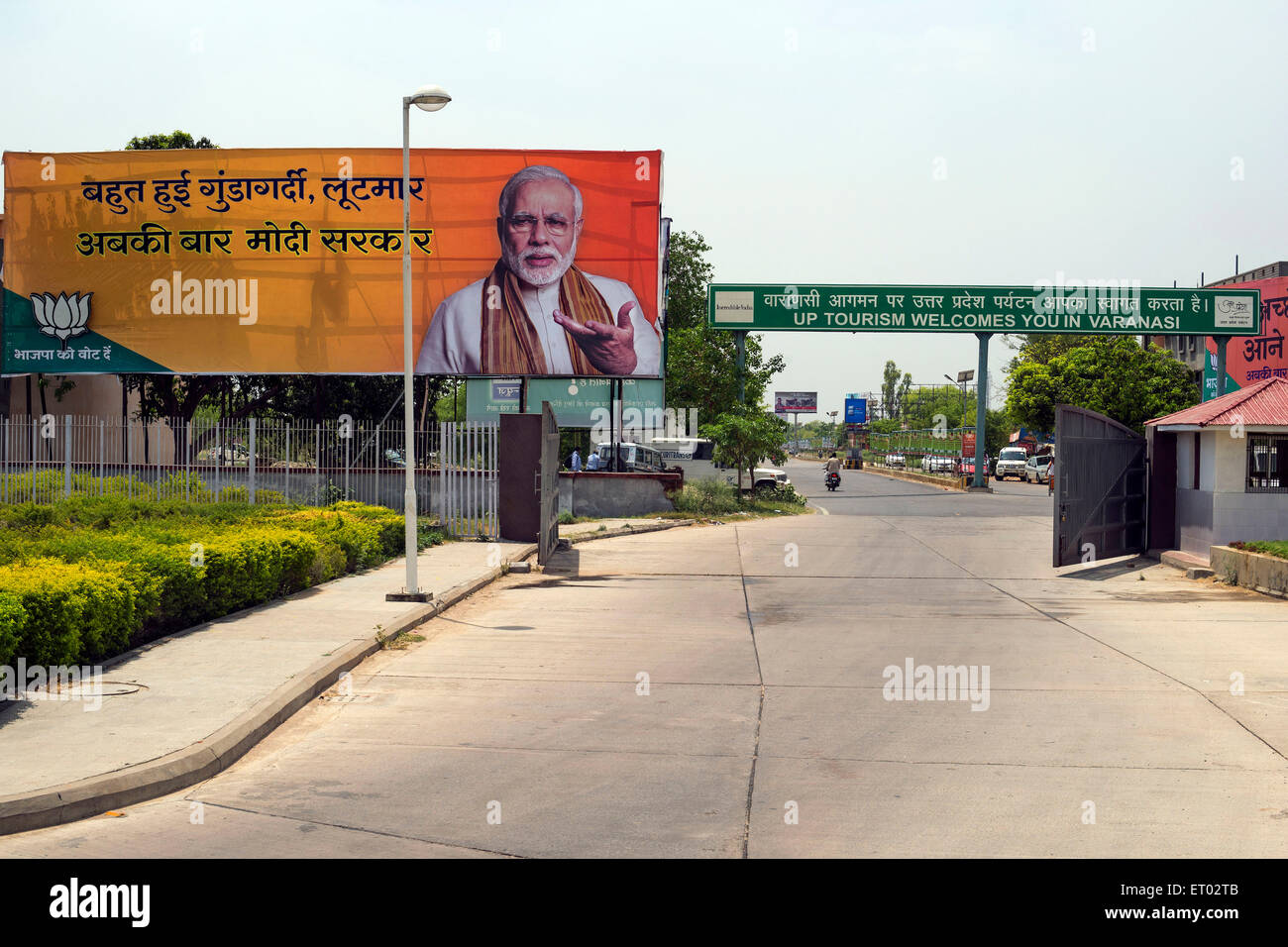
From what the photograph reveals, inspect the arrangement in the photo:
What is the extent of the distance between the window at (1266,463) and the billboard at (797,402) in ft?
499

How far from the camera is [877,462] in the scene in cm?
9419

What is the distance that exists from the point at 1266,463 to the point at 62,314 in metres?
28.5

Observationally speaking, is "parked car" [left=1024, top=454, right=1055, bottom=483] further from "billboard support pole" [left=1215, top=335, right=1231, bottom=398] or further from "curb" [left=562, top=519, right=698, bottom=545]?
"curb" [left=562, top=519, right=698, bottom=545]

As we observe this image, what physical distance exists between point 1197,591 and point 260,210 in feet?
79.0

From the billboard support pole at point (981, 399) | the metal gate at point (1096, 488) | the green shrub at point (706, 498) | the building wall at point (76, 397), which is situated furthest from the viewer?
the billboard support pole at point (981, 399)

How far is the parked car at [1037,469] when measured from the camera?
64375mm

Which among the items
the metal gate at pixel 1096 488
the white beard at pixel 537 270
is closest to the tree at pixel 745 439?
the white beard at pixel 537 270

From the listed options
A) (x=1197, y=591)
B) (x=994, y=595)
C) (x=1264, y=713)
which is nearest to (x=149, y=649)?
(x=1264, y=713)

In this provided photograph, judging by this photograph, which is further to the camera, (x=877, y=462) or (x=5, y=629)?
(x=877, y=462)

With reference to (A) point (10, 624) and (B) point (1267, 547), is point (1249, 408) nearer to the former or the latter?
(B) point (1267, 547)

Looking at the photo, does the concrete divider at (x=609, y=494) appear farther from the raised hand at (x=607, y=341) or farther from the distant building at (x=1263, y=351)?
the distant building at (x=1263, y=351)

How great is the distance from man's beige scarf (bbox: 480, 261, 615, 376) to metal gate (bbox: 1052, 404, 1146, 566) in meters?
13.1
